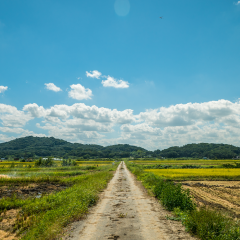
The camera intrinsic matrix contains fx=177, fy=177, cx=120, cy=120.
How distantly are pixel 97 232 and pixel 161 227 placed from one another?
297 centimetres

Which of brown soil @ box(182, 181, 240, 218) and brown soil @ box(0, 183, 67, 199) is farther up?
brown soil @ box(182, 181, 240, 218)

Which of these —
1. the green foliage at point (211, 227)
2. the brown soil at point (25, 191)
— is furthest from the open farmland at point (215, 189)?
the brown soil at point (25, 191)

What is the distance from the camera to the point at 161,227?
8.25m

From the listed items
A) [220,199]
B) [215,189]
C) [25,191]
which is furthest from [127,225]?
[215,189]

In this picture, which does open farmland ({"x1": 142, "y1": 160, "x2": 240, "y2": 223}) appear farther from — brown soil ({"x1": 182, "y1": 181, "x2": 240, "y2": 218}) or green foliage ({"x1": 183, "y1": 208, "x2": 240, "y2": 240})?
green foliage ({"x1": 183, "y1": 208, "x2": 240, "y2": 240})

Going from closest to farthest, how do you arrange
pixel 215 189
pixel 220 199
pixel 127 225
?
pixel 127 225, pixel 220 199, pixel 215 189

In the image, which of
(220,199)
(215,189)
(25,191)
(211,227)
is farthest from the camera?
(215,189)

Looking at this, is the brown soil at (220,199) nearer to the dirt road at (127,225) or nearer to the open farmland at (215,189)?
A: the open farmland at (215,189)

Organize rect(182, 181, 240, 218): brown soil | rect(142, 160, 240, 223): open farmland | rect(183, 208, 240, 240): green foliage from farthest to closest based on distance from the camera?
rect(142, 160, 240, 223): open farmland, rect(182, 181, 240, 218): brown soil, rect(183, 208, 240, 240): green foliage

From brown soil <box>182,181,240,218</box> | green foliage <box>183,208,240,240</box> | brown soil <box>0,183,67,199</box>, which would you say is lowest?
brown soil <box>0,183,67,199</box>

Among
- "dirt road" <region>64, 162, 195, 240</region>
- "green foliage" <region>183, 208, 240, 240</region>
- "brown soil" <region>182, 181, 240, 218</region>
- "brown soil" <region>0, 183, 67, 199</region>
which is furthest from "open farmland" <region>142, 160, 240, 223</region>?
"brown soil" <region>0, 183, 67, 199</region>

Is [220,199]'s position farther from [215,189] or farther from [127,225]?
[127,225]

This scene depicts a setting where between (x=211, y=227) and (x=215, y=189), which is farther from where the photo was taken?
(x=215, y=189)

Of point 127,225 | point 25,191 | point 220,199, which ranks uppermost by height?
point 127,225
